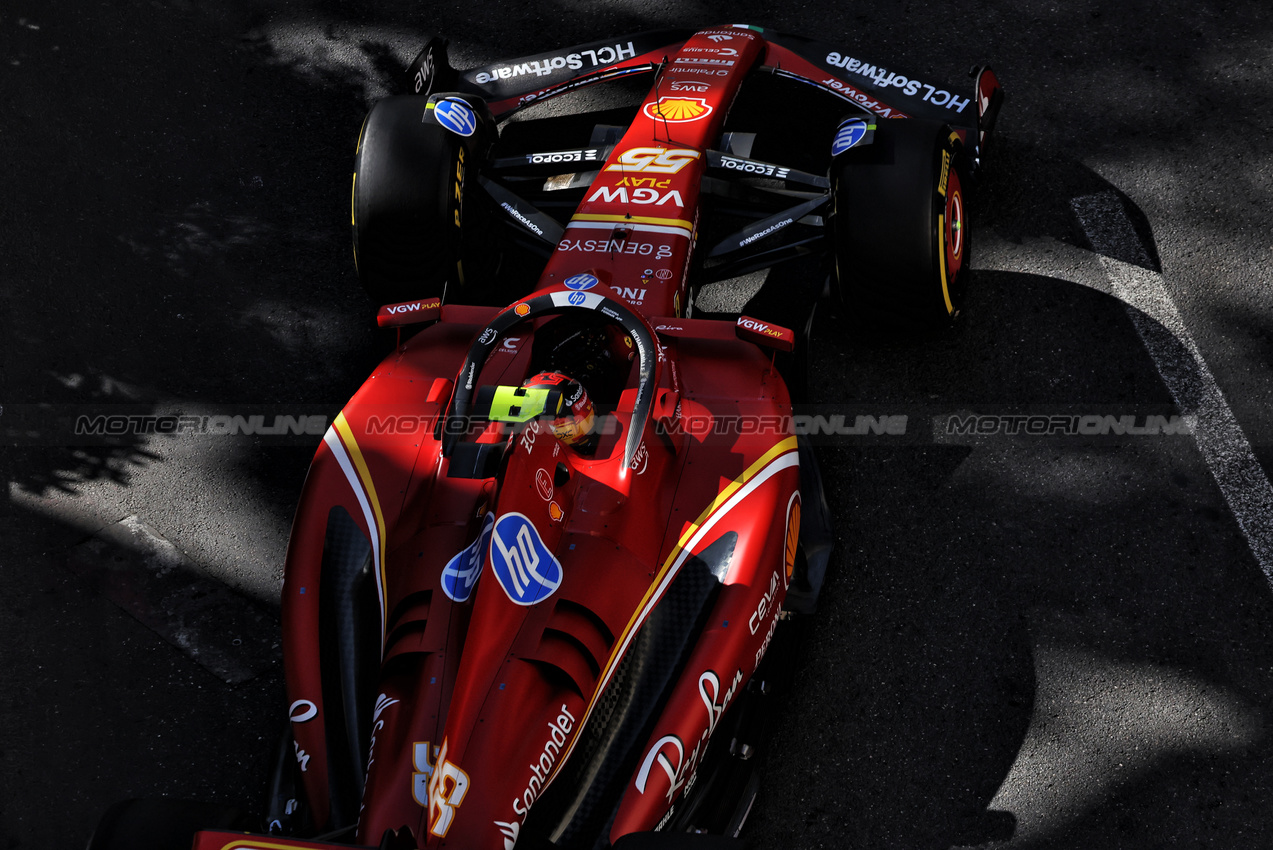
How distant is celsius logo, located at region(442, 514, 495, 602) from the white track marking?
3188 millimetres

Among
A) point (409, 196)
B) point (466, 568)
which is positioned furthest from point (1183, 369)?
point (409, 196)

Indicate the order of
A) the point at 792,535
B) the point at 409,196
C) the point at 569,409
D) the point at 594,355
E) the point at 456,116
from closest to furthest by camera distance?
the point at 569,409 → the point at 792,535 → the point at 594,355 → the point at 409,196 → the point at 456,116

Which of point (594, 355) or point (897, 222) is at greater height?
point (897, 222)

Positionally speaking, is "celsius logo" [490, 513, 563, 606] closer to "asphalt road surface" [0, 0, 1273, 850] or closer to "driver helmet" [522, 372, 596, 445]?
"driver helmet" [522, 372, 596, 445]

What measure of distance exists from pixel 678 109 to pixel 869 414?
170 cm

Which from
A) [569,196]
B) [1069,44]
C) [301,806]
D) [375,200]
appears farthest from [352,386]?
[1069,44]

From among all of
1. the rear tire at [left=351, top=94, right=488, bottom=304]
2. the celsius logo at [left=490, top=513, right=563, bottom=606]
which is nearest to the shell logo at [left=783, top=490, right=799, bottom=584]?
the celsius logo at [left=490, top=513, right=563, bottom=606]

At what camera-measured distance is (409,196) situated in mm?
4637

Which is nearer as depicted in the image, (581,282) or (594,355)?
(581,282)

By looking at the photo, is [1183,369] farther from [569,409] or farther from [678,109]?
[569,409]

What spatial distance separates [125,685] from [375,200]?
2.28 m

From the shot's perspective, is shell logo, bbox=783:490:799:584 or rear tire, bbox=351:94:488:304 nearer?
shell logo, bbox=783:490:799:584

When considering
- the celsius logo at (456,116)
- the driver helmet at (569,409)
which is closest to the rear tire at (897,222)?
the driver helmet at (569,409)

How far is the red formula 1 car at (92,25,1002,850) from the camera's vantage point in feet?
10.4
